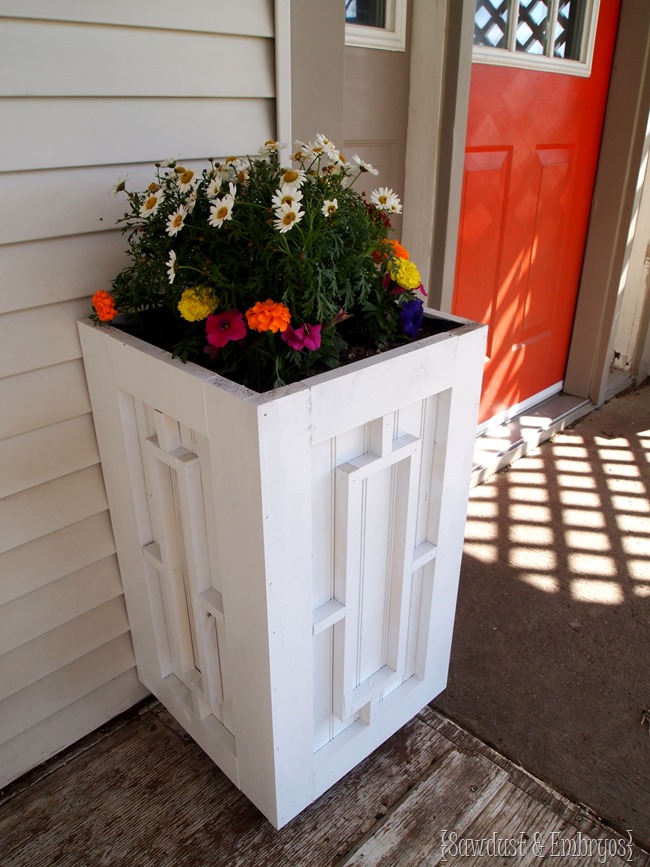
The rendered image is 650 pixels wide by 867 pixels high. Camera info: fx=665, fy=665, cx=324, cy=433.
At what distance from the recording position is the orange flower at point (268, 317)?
1.01m

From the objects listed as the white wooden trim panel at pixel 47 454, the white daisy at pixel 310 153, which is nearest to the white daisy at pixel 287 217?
→ the white daisy at pixel 310 153

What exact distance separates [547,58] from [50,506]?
212cm

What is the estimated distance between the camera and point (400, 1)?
1714 millimetres

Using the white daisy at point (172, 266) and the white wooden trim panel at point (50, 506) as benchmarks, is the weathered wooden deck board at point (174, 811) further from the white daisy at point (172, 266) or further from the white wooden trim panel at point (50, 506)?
the white daisy at point (172, 266)

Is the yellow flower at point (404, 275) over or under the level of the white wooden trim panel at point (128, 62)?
under

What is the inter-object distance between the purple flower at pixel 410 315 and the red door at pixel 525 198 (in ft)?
3.46

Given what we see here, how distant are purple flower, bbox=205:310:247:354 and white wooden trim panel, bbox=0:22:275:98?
0.49m

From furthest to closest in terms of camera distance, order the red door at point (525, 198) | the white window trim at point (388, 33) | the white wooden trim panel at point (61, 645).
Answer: the red door at point (525, 198) → the white window trim at point (388, 33) → the white wooden trim panel at point (61, 645)

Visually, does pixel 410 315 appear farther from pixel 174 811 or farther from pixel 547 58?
pixel 547 58

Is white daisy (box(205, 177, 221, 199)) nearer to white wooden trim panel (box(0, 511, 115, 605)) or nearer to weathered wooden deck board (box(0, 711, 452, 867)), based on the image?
white wooden trim panel (box(0, 511, 115, 605))

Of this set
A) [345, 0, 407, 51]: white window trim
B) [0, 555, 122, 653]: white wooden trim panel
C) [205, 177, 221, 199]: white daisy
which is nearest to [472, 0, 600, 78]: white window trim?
[345, 0, 407, 51]: white window trim

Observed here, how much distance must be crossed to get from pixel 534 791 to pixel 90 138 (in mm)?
1558

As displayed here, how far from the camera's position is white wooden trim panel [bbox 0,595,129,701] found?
4.53 ft

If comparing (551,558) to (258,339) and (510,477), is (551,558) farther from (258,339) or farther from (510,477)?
(258,339)
